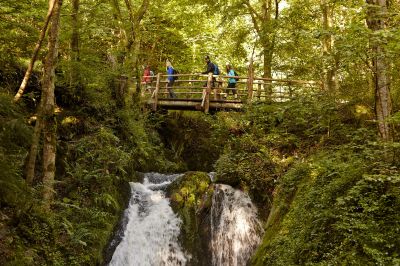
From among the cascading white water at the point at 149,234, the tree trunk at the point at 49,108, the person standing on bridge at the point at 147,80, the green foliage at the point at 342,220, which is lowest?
the cascading white water at the point at 149,234

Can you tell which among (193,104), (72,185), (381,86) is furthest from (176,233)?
(381,86)

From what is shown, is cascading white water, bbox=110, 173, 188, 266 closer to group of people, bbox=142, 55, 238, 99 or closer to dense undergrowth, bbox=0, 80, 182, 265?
dense undergrowth, bbox=0, 80, 182, 265

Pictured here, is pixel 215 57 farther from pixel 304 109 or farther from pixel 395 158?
pixel 395 158

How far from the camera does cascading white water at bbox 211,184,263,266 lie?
10500 mm

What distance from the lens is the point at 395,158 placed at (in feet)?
19.6

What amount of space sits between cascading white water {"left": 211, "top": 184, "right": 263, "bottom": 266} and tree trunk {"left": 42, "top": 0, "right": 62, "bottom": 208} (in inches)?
196

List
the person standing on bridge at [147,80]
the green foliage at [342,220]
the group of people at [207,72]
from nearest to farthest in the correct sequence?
the green foliage at [342,220] < the group of people at [207,72] < the person standing on bridge at [147,80]

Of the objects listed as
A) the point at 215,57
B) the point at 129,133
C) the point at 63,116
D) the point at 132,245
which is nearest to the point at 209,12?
the point at 215,57

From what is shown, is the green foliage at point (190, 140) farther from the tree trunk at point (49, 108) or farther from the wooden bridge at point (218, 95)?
the tree trunk at point (49, 108)

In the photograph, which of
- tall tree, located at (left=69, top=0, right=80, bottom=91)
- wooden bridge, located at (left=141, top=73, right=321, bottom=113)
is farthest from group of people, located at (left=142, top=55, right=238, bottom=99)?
tall tree, located at (left=69, top=0, right=80, bottom=91)

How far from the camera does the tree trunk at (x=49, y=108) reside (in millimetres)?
7598

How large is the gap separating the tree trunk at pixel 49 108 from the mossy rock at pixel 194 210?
178 inches

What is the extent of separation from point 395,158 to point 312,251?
6.49ft

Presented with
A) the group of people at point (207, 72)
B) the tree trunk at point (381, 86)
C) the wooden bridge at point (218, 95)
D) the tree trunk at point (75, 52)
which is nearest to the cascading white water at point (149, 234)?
the tree trunk at point (75, 52)
